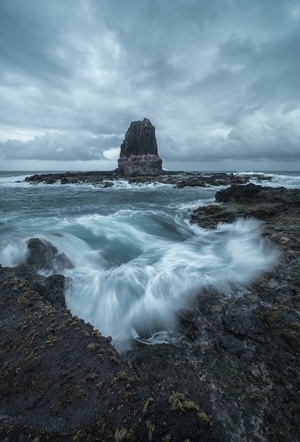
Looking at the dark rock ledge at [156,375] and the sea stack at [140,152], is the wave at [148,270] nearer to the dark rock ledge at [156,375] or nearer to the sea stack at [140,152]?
the dark rock ledge at [156,375]

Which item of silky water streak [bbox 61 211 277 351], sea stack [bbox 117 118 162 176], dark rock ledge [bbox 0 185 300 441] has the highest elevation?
sea stack [bbox 117 118 162 176]

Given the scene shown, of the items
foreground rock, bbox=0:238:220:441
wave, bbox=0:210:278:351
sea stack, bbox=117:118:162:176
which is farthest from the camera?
sea stack, bbox=117:118:162:176

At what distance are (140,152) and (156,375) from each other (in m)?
85.5

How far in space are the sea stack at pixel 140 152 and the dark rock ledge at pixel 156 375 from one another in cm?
7843

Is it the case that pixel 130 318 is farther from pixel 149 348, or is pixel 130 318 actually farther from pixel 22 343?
pixel 22 343

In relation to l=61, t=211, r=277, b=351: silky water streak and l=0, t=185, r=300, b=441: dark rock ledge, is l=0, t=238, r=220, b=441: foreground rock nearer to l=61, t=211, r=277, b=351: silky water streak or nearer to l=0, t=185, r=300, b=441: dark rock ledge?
l=0, t=185, r=300, b=441: dark rock ledge

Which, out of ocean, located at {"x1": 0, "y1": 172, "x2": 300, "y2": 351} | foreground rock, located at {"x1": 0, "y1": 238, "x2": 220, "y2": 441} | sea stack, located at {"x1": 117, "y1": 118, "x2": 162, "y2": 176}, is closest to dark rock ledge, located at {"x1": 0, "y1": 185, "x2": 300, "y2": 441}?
foreground rock, located at {"x1": 0, "y1": 238, "x2": 220, "y2": 441}

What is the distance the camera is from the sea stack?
8306 cm

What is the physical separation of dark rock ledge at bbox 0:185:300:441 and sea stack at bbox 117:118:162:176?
257ft

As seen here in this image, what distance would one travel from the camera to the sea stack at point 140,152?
8306 centimetres

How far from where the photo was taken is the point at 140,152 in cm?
8425

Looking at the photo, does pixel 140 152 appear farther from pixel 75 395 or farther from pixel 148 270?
pixel 75 395

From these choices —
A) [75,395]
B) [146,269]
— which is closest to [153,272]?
[146,269]

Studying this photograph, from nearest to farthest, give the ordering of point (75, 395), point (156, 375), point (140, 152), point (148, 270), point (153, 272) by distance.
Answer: point (75, 395)
point (156, 375)
point (153, 272)
point (148, 270)
point (140, 152)
